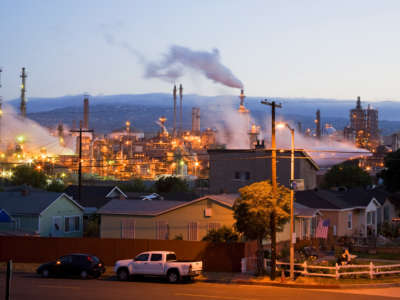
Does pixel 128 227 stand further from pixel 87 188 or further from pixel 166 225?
pixel 87 188

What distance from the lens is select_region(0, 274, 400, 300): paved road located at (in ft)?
84.4

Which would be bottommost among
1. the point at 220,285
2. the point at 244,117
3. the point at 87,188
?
the point at 220,285

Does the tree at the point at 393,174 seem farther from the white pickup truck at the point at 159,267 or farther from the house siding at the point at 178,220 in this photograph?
the white pickup truck at the point at 159,267

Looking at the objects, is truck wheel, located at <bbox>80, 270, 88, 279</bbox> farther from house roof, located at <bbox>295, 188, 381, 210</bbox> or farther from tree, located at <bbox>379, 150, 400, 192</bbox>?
tree, located at <bbox>379, 150, 400, 192</bbox>

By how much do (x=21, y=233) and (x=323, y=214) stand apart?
25961 mm

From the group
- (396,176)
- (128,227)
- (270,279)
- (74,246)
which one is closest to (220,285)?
(270,279)

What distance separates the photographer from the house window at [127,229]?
4531 centimetres

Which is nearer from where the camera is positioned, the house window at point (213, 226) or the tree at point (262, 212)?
the tree at point (262, 212)

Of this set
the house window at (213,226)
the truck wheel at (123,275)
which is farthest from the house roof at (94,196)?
the truck wheel at (123,275)

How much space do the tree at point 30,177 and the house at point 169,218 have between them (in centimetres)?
5525

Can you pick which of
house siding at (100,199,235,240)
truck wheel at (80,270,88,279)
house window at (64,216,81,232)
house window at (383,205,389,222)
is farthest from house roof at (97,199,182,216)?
house window at (383,205,389,222)

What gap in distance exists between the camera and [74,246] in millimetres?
40094

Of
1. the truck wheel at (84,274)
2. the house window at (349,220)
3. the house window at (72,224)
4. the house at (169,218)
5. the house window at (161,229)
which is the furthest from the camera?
the house window at (349,220)

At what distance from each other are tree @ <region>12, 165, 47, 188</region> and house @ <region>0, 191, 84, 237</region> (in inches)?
1742
